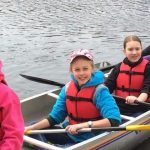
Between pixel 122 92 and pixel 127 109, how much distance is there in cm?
33

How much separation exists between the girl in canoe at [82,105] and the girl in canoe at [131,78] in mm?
1007

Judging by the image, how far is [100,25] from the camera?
15969 millimetres

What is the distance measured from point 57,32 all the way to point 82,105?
1049 cm

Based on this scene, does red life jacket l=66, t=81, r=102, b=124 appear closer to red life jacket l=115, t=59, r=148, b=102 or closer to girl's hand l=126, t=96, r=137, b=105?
girl's hand l=126, t=96, r=137, b=105

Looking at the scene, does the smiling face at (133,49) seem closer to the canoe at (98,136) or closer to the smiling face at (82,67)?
the canoe at (98,136)

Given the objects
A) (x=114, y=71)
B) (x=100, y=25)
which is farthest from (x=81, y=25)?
(x=114, y=71)

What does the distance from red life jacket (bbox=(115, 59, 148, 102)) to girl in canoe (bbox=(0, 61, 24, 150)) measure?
3369mm

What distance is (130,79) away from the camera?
5.65 metres

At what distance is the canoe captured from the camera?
4277 millimetres

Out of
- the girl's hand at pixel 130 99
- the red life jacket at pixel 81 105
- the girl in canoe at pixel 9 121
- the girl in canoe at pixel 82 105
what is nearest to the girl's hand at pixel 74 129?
the girl in canoe at pixel 82 105

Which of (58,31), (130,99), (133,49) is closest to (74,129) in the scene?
(130,99)

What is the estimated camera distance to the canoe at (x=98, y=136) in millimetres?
4277

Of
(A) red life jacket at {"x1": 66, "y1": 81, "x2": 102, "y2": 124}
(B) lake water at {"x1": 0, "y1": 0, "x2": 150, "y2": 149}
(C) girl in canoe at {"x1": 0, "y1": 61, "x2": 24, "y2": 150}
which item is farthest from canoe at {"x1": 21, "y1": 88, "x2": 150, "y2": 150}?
(B) lake water at {"x1": 0, "y1": 0, "x2": 150, "y2": 149}

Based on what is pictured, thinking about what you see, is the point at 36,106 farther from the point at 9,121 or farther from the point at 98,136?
the point at 9,121
